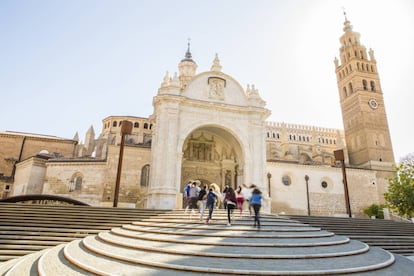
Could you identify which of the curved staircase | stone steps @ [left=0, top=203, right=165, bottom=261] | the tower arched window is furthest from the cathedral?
the tower arched window

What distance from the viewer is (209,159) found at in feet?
73.6

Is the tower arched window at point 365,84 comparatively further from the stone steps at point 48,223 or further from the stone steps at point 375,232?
the stone steps at point 48,223

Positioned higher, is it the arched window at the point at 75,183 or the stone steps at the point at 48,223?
the arched window at the point at 75,183

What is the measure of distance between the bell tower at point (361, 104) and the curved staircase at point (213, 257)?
140 ft

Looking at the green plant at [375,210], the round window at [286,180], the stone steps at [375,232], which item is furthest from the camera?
the round window at [286,180]

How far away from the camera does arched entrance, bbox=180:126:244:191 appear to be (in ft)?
71.8

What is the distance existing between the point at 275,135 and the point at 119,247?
5382 centimetres

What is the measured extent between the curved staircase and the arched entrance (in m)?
13.4

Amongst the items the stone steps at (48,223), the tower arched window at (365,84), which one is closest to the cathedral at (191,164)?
the stone steps at (48,223)

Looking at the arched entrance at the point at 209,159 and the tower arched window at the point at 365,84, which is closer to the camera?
the arched entrance at the point at 209,159

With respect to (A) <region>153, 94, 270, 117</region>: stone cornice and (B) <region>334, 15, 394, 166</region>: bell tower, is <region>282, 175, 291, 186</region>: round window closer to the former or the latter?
(A) <region>153, 94, 270, 117</region>: stone cornice

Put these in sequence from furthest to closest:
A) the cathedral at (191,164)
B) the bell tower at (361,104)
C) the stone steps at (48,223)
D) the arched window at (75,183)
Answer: the bell tower at (361,104)
the arched window at (75,183)
the cathedral at (191,164)
the stone steps at (48,223)

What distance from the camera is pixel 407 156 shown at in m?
39.2

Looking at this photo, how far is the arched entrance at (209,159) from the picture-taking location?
21875mm
